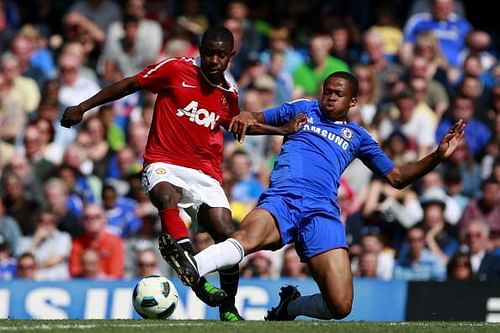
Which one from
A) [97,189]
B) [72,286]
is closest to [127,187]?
[97,189]

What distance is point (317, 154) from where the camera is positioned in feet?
34.1

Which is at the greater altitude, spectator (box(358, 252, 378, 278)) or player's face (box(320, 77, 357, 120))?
player's face (box(320, 77, 357, 120))

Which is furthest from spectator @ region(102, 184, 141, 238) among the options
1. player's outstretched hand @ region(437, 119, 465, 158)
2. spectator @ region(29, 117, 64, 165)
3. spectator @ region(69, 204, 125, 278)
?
player's outstretched hand @ region(437, 119, 465, 158)

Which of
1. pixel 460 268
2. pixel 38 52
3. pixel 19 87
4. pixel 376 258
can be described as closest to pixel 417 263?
pixel 376 258

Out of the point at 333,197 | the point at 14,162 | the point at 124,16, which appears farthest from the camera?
the point at 124,16

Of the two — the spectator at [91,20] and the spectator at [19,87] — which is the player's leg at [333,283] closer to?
the spectator at [19,87]

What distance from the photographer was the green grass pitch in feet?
29.8

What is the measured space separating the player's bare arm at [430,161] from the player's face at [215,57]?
1524mm

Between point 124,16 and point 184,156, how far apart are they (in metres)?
7.77

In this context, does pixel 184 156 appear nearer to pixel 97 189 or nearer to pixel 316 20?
pixel 97 189

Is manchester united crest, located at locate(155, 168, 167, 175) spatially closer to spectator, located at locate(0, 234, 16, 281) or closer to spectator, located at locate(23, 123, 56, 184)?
spectator, located at locate(0, 234, 16, 281)

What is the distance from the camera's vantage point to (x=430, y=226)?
15.2 m

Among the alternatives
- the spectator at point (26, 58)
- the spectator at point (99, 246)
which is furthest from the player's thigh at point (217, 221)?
the spectator at point (26, 58)

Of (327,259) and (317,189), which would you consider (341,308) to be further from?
(317,189)
